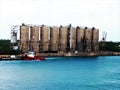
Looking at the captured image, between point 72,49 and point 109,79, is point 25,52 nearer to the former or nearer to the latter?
point 72,49

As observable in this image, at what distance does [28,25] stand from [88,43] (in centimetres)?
2582

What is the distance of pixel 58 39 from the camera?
5768 inches

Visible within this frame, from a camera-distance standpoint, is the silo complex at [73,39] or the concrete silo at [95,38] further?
the concrete silo at [95,38]

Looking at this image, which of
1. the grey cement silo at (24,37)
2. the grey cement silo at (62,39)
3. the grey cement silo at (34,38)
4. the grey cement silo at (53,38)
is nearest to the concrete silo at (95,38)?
the grey cement silo at (62,39)

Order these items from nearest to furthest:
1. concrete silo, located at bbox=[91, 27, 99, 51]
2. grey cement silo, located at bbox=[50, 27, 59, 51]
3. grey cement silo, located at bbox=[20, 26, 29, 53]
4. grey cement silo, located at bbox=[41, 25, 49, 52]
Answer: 1. grey cement silo, located at bbox=[20, 26, 29, 53]
2. grey cement silo, located at bbox=[41, 25, 49, 52]
3. grey cement silo, located at bbox=[50, 27, 59, 51]
4. concrete silo, located at bbox=[91, 27, 99, 51]

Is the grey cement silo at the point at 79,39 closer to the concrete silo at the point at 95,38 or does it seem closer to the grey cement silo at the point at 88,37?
the grey cement silo at the point at 88,37

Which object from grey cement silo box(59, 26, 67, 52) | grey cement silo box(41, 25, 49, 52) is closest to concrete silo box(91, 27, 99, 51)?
grey cement silo box(59, 26, 67, 52)

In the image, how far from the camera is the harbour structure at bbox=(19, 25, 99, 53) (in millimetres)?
137375

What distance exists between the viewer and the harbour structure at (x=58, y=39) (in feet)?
451

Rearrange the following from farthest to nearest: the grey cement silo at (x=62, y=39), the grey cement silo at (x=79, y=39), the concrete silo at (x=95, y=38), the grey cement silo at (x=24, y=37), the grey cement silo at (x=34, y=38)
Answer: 1. the concrete silo at (x=95, y=38)
2. the grey cement silo at (x=79, y=39)
3. the grey cement silo at (x=62, y=39)
4. the grey cement silo at (x=34, y=38)
5. the grey cement silo at (x=24, y=37)

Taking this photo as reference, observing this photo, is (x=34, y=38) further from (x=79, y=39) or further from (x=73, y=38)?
(x=79, y=39)

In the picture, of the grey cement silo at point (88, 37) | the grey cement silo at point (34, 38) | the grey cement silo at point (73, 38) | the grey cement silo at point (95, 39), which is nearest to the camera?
the grey cement silo at point (34, 38)

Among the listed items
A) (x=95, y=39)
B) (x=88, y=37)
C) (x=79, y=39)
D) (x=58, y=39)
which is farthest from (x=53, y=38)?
(x=95, y=39)

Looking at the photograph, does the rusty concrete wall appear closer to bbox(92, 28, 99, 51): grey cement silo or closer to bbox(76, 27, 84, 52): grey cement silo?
bbox(76, 27, 84, 52): grey cement silo
